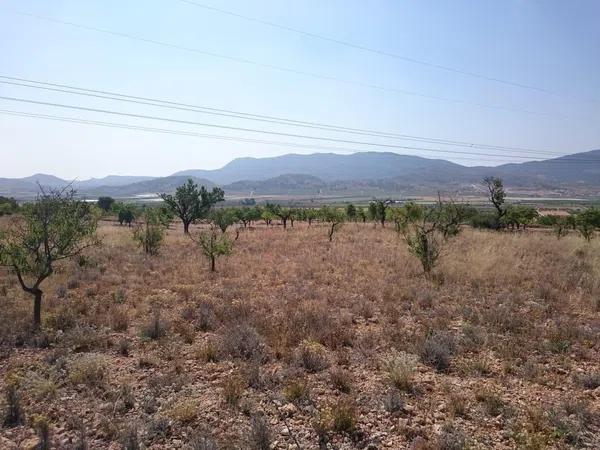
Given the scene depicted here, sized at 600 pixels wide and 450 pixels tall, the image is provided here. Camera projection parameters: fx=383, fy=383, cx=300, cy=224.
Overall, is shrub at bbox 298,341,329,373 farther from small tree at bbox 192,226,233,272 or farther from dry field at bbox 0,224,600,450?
small tree at bbox 192,226,233,272

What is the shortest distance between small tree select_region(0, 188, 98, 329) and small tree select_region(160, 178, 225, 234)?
32171 mm

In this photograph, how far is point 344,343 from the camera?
8938mm

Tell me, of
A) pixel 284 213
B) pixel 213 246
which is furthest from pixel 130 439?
pixel 284 213

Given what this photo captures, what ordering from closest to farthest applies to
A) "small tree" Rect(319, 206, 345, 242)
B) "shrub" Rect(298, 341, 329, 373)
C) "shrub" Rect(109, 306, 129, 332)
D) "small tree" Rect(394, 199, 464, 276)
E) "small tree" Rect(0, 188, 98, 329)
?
"shrub" Rect(298, 341, 329, 373), "shrub" Rect(109, 306, 129, 332), "small tree" Rect(0, 188, 98, 329), "small tree" Rect(394, 199, 464, 276), "small tree" Rect(319, 206, 345, 242)

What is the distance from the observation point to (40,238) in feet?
34.8

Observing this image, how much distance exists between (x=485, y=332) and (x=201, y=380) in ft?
21.4

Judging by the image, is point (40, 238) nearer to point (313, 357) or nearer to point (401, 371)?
point (313, 357)

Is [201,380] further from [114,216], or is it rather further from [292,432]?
[114,216]

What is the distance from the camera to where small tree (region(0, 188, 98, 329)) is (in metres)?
10.5

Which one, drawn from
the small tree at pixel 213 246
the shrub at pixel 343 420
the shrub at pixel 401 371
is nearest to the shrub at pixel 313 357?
the shrub at pixel 401 371

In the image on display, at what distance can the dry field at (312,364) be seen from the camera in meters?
5.53

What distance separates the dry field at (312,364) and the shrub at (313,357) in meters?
0.03

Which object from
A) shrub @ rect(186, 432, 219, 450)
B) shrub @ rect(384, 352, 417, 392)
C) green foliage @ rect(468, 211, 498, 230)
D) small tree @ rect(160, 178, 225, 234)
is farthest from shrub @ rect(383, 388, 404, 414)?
green foliage @ rect(468, 211, 498, 230)

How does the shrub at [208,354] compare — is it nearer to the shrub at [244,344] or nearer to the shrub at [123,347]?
the shrub at [244,344]
